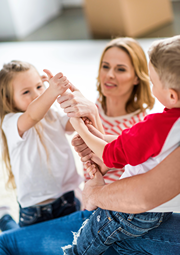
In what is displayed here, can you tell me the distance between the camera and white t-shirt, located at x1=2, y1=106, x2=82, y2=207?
1555mm

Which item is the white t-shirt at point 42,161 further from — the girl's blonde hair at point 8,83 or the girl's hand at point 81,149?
the girl's hand at point 81,149

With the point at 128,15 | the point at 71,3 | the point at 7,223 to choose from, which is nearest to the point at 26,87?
the point at 7,223

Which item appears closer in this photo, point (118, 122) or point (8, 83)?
point (8, 83)

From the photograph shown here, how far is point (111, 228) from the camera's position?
3.93 ft

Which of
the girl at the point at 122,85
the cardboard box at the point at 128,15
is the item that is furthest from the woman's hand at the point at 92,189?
the cardboard box at the point at 128,15

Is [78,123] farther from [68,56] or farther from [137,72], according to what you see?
[68,56]

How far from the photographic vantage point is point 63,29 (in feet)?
20.0

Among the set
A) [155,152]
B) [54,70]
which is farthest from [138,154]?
[54,70]

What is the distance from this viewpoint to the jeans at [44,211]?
5.31 ft

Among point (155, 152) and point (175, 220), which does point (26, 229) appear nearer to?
point (175, 220)

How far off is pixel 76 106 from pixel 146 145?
0.39m

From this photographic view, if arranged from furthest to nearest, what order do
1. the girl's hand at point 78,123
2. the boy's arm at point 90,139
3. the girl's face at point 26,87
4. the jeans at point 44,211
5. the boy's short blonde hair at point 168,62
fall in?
the jeans at point 44,211 < the girl's face at point 26,87 < the girl's hand at point 78,123 < the boy's arm at point 90,139 < the boy's short blonde hair at point 168,62

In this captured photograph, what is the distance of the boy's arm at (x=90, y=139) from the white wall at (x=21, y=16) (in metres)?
5.53

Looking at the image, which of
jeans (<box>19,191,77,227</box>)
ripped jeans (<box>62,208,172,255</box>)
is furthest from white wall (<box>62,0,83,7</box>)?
ripped jeans (<box>62,208,172,255</box>)
